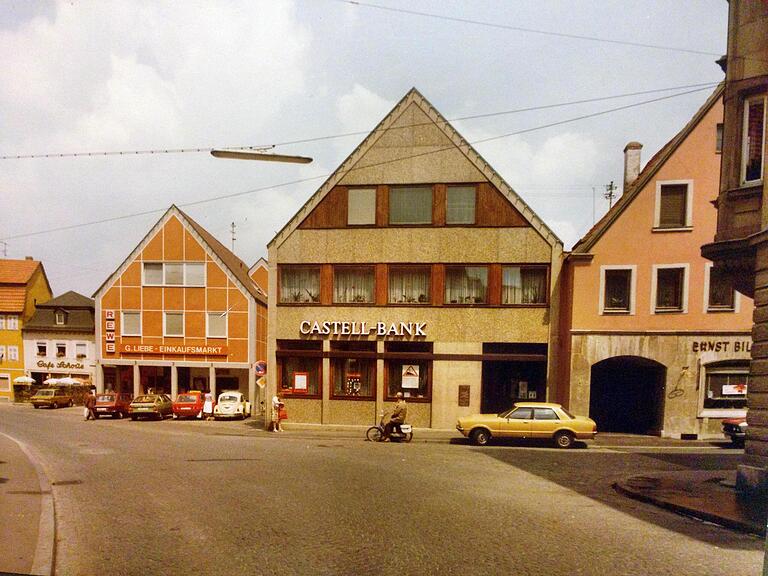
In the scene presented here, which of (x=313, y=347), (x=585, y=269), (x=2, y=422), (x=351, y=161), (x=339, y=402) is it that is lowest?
(x=2, y=422)

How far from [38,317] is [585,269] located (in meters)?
42.6

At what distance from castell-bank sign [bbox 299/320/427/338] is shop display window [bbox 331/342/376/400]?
530 mm

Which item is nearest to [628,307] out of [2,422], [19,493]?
[19,493]

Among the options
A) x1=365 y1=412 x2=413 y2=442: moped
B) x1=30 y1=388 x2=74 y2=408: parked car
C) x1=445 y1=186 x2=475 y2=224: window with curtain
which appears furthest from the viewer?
x1=30 y1=388 x2=74 y2=408: parked car

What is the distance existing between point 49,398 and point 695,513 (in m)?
38.9

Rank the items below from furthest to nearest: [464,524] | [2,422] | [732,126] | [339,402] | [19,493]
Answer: [2,422] < [339,402] < [732,126] < [19,493] < [464,524]

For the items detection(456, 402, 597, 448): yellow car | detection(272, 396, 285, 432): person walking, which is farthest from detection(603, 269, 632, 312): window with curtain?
detection(272, 396, 285, 432): person walking

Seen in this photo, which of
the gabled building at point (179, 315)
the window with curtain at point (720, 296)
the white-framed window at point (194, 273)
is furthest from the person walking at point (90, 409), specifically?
the window with curtain at point (720, 296)

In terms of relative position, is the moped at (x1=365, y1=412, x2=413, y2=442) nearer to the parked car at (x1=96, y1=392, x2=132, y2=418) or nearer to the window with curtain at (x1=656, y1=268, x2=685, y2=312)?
the window with curtain at (x1=656, y1=268, x2=685, y2=312)

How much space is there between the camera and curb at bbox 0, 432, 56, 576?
578cm

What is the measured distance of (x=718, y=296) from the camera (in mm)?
18516

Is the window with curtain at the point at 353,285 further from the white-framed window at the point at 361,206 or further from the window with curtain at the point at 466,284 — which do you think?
the window with curtain at the point at 466,284

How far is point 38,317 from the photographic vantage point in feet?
130

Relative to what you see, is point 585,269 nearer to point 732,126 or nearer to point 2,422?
point 732,126
